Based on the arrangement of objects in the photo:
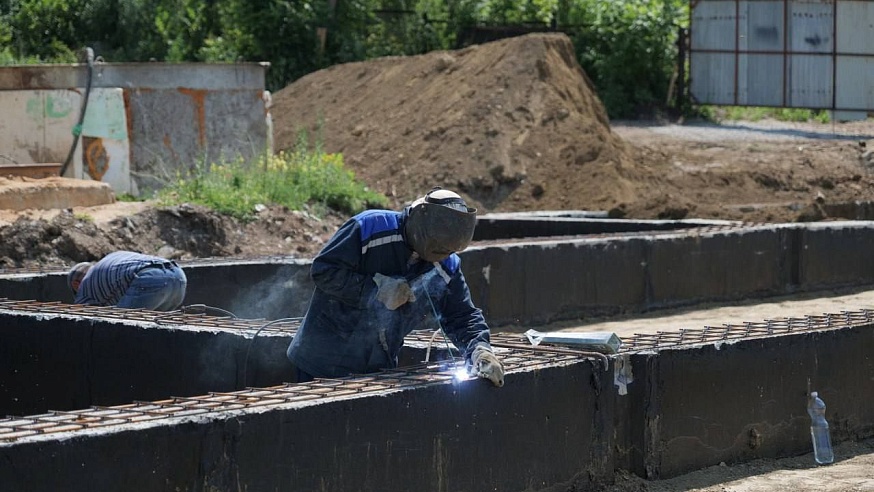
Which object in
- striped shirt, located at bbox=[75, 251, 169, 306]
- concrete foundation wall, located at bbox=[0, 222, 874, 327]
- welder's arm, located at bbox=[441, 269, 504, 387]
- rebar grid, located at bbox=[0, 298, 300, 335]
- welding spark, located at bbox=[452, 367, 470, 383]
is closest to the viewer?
welding spark, located at bbox=[452, 367, 470, 383]

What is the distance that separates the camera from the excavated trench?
176 inches

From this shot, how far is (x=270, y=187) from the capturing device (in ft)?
52.2

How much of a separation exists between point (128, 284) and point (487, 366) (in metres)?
3.44

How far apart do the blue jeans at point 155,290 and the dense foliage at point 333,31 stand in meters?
18.8

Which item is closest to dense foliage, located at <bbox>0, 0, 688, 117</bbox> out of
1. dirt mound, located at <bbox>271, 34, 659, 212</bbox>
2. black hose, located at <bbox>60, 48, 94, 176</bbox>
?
dirt mound, located at <bbox>271, 34, 659, 212</bbox>

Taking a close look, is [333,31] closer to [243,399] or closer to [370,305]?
[370,305]

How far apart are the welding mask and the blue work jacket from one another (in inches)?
5.7

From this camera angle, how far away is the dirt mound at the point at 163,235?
1268 centimetres

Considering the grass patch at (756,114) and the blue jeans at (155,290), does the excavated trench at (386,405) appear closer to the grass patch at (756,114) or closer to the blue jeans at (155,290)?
the blue jeans at (155,290)

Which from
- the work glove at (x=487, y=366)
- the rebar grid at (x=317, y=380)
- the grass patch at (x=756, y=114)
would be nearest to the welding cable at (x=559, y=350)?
the rebar grid at (x=317, y=380)

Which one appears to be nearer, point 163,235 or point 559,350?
point 559,350

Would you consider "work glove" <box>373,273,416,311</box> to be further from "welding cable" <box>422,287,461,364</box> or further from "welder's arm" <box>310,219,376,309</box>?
"welding cable" <box>422,287,461,364</box>

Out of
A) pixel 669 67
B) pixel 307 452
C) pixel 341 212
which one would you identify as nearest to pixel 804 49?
pixel 669 67

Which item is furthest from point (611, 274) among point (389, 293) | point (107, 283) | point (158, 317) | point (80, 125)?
point (80, 125)
